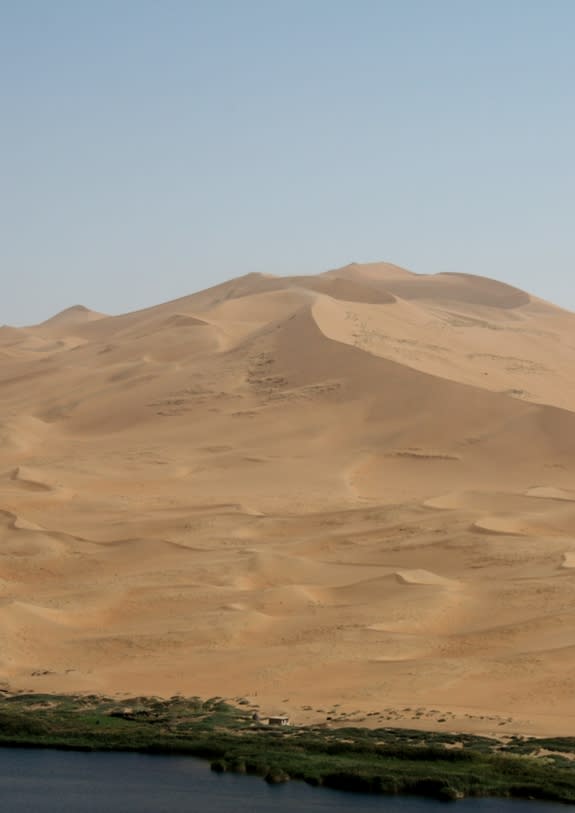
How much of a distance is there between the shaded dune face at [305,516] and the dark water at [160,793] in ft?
10.0

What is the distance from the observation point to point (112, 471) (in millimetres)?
55438

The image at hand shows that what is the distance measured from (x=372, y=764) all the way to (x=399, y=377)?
40.0 metres

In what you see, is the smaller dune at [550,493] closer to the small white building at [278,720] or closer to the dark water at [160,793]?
the small white building at [278,720]

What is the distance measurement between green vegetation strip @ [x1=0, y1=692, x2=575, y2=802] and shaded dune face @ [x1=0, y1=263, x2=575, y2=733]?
1158 millimetres

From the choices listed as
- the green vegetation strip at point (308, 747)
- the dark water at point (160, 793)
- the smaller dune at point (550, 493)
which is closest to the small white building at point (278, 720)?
the green vegetation strip at point (308, 747)

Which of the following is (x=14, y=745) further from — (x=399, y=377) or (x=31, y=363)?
(x=31, y=363)

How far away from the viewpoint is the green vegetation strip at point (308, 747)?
24.6 metres

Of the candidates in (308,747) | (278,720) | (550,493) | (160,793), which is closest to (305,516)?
(550,493)

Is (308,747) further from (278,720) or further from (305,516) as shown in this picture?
(305,516)

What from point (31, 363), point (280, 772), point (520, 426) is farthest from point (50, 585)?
point (31, 363)

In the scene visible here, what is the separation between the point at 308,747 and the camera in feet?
86.5

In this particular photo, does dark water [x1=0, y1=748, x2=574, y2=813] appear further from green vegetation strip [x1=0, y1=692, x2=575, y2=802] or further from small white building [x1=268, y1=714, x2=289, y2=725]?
small white building [x1=268, y1=714, x2=289, y2=725]

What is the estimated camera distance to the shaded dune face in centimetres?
3139

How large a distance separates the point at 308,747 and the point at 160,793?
300 cm
